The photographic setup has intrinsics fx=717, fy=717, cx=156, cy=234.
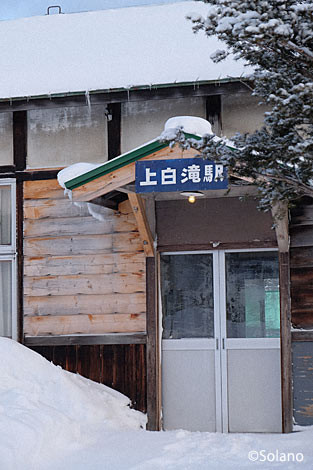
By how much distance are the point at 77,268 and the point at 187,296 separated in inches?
56.0

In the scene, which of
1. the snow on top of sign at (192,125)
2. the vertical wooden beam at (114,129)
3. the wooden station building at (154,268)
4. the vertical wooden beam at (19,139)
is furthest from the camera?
the vertical wooden beam at (19,139)

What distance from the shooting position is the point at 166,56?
30.4 feet

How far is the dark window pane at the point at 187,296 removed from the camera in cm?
870

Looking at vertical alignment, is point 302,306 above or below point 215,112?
below

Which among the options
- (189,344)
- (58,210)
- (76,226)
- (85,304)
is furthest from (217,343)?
(58,210)

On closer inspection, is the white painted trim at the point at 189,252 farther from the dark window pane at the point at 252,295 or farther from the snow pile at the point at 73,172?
the snow pile at the point at 73,172

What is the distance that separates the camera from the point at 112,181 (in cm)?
769

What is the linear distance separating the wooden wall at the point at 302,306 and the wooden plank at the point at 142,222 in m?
1.68

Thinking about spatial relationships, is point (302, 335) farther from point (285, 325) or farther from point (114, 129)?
point (114, 129)

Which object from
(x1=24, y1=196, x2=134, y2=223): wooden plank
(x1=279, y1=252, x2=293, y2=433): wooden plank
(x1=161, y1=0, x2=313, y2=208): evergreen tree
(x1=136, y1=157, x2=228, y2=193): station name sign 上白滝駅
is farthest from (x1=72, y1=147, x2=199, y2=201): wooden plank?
(x1=279, y1=252, x2=293, y2=433): wooden plank

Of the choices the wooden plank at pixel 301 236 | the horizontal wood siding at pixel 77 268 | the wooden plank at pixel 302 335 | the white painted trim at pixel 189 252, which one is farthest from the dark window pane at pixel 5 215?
the wooden plank at pixel 302 335

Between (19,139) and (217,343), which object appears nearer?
(217,343)

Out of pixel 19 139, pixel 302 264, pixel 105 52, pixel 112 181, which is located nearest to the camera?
pixel 112 181

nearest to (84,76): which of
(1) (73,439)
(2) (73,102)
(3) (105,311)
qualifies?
(2) (73,102)
